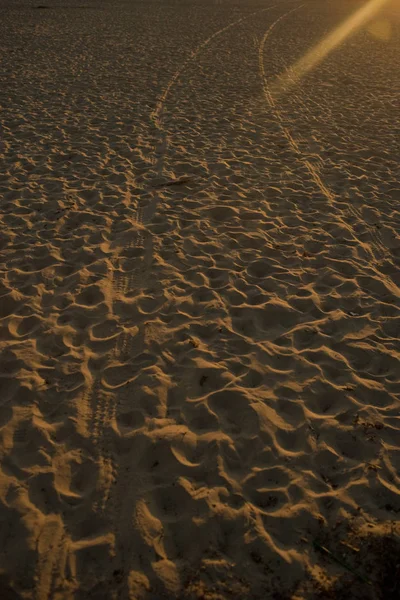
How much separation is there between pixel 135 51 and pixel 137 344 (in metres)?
16.0

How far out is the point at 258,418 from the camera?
381 centimetres

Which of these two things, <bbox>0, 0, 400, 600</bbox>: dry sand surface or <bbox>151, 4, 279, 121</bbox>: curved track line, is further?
<bbox>151, 4, 279, 121</bbox>: curved track line

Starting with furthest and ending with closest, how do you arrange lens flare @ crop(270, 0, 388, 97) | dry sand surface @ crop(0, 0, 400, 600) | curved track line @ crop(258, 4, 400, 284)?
1. lens flare @ crop(270, 0, 388, 97)
2. curved track line @ crop(258, 4, 400, 284)
3. dry sand surface @ crop(0, 0, 400, 600)

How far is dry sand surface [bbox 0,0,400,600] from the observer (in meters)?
2.96

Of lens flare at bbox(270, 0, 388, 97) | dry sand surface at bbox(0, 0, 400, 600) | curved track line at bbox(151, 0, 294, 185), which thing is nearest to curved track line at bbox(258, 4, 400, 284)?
dry sand surface at bbox(0, 0, 400, 600)

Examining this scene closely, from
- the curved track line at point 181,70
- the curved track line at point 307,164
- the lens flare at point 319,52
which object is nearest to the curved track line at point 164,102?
the curved track line at point 181,70

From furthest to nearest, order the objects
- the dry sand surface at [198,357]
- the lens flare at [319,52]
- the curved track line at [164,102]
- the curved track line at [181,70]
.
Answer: the lens flare at [319,52], the curved track line at [181,70], the curved track line at [164,102], the dry sand surface at [198,357]

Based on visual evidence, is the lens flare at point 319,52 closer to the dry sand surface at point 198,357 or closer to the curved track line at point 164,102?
the curved track line at point 164,102

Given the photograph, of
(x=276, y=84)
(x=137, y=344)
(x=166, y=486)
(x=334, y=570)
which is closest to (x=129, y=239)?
(x=137, y=344)

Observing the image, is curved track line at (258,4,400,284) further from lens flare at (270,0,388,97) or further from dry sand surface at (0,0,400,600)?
lens flare at (270,0,388,97)

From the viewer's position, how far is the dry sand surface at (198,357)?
9.70ft

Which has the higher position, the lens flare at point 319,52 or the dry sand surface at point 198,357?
the lens flare at point 319,52

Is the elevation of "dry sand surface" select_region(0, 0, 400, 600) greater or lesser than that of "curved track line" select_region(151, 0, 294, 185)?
lesser

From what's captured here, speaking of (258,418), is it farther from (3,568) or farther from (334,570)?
(3,568)
